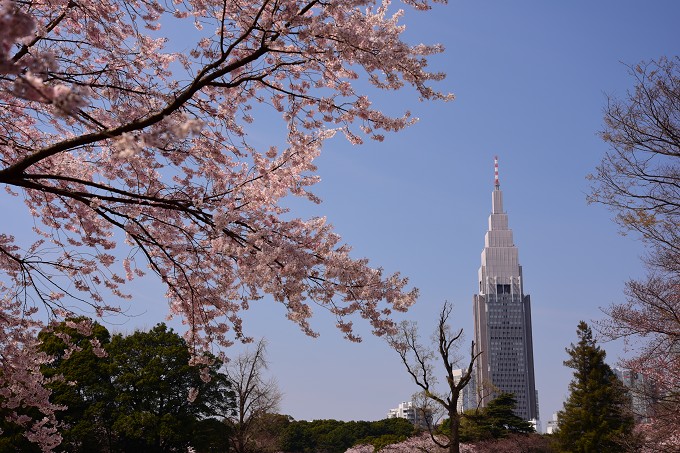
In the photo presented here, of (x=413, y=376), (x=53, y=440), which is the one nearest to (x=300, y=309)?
(x=53, y=440)

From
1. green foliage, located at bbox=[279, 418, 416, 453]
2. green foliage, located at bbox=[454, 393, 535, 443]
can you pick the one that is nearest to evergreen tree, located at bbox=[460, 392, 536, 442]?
green foliage, located at bbox=[454, 393, 535, 443]

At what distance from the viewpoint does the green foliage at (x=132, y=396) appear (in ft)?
78.7

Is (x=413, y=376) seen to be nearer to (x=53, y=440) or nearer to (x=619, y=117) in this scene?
(x=619, y=117)

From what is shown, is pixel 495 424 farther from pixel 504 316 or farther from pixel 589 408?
pixel 504 316

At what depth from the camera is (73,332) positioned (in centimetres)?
2252

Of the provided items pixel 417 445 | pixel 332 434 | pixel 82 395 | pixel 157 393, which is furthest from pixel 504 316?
pixel 82 395

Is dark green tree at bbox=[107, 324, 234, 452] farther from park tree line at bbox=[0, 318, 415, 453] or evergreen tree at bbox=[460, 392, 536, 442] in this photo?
evergreen tree at bbox=[460, 392, 536, 442]

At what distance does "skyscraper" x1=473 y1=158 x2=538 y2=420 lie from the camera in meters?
128

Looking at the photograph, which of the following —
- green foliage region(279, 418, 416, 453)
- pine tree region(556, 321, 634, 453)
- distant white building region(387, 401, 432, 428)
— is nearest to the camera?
distant white building region(387, 401, 432, 428)

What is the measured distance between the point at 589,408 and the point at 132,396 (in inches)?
768

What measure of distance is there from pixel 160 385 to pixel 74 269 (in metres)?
20.9

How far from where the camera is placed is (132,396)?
25.6 metres

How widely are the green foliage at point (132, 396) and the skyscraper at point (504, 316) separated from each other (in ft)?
345

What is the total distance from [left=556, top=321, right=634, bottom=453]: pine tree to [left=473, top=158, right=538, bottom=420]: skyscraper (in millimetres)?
97266
